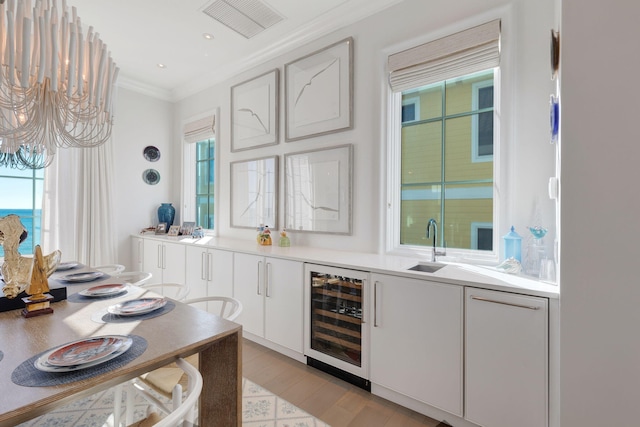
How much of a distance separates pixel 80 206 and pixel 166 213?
0.97 metres

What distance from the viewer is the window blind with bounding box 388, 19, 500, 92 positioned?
204 cm

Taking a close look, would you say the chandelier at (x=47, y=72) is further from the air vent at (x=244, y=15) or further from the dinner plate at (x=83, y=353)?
the air vent at (x=244, y=15)

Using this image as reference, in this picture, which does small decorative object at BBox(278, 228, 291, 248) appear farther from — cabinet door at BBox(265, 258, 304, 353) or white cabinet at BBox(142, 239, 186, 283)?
white cabinet at BBox(142, 239, 186, 283)

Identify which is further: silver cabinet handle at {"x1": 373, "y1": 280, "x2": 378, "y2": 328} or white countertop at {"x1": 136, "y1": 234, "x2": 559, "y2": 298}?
silver cabinet handle at {"x1": 373, "y1": 280, "x2": 378, "y2": 328}

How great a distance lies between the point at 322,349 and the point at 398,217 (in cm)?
121

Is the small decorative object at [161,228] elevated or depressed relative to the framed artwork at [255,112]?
depressed

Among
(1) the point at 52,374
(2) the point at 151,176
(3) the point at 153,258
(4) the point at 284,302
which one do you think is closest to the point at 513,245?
(4) the point at 284,302

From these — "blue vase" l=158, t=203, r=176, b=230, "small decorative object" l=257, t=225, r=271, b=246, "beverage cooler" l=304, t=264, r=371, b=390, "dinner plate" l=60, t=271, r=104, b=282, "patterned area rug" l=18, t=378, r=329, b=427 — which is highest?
"blue vase" l=158, t=203, r=176, b=230

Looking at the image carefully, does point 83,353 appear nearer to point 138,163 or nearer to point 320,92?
point 320,92

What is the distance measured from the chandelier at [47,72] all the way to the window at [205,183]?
8.11 feet

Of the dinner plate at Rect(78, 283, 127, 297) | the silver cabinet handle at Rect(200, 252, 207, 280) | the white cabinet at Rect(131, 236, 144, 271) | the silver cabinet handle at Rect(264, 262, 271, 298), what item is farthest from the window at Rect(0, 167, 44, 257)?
the silver cabinet handle at Rect(264, 262, 271, 298)

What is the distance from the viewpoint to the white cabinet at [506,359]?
4.78ft

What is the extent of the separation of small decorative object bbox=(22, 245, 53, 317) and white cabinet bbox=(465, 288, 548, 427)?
207 centimetres

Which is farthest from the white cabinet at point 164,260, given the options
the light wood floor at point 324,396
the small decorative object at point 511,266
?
the small decorative object at point 511,266
